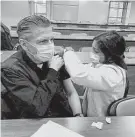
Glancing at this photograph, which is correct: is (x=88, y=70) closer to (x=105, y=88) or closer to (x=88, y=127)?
(x=105, y=88)

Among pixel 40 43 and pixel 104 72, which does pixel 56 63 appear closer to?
pixel 40 43

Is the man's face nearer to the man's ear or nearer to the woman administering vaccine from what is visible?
the man's ear

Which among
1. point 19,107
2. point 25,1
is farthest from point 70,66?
point 25,1

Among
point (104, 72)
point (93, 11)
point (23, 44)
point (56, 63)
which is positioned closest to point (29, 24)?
point (23, 44)

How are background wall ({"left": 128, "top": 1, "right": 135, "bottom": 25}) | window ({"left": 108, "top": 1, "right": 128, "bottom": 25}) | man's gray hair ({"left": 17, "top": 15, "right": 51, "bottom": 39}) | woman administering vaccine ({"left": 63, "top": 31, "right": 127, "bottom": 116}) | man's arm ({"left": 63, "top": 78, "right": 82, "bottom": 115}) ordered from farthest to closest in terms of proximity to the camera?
background wall ({"left": 128, "top": 1, "right": 135, "bottom": 25}) < window ({"left": 108, "top": 1, "right": 128, "bottom": 25}) < man's arm ({"left": 63, "top": 78, "right": 82, "bottom": 115}) < woman administering vaccine ({"left": 63, "top": 31, "right": 127, "bottom": 116}) < man's gray hair ({"left": 17, "top": 15, "right": 51, "bottom": 39})

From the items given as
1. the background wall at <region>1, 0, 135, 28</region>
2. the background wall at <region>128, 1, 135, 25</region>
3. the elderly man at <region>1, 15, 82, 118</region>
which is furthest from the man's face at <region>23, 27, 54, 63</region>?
the background wall at <region>128, 1, 135, 25</region>

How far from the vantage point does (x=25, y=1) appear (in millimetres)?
9102

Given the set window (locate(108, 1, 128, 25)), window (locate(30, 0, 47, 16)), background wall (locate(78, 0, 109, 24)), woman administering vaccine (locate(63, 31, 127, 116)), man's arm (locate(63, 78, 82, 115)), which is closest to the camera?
woman administering vaccine (locate(63, 31, 127, 116))

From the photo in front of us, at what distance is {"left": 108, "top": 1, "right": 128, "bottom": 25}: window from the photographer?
962 centimetres

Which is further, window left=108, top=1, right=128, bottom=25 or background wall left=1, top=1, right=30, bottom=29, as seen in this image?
window left=108, top=1, right=128, bottom=25

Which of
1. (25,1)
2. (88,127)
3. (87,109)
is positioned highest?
(25,1)

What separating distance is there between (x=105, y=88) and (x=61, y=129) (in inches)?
18.1

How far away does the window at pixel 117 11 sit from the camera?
9.62 meters

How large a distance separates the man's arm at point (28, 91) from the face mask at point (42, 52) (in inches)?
7.1
